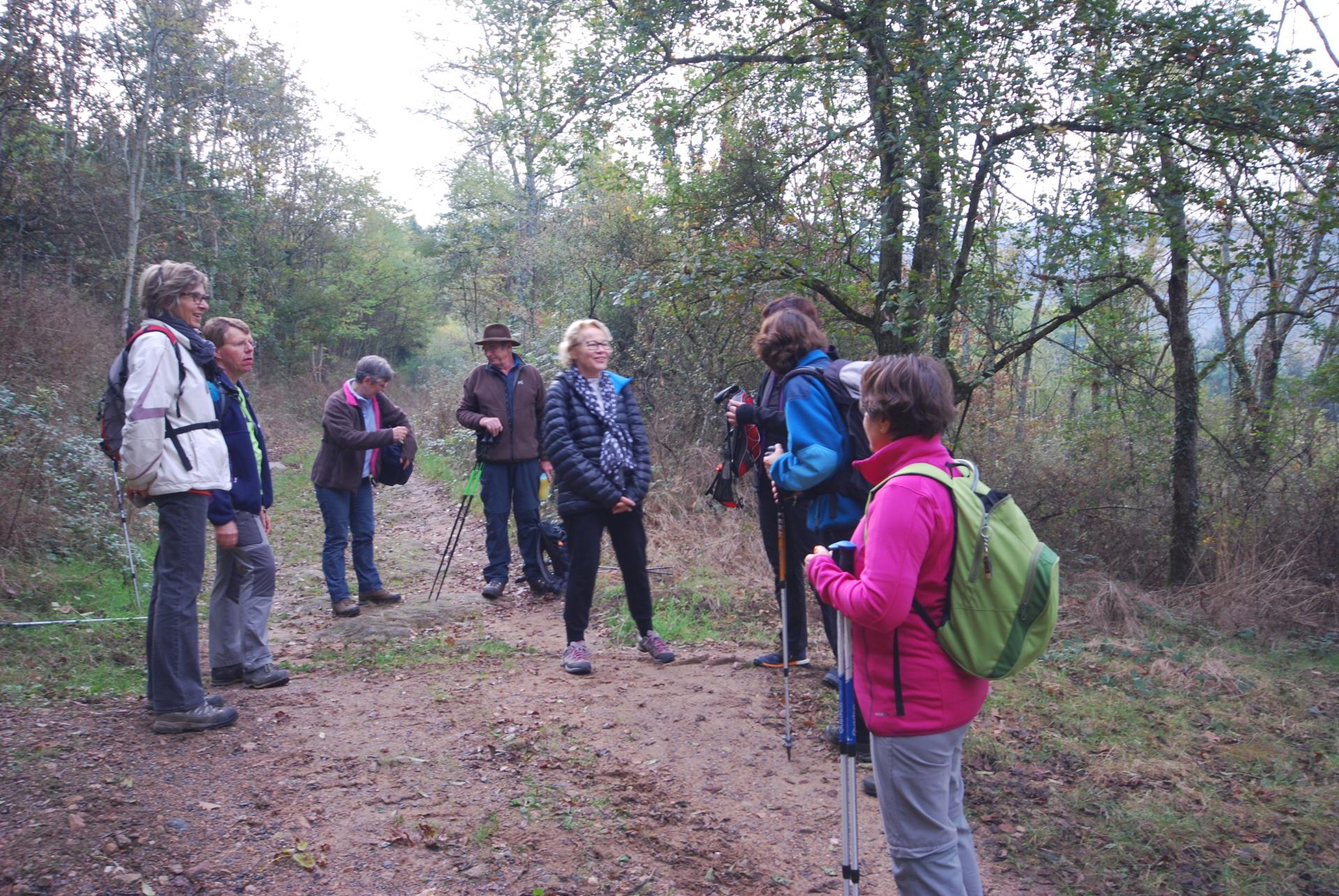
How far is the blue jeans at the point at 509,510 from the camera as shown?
283 inches

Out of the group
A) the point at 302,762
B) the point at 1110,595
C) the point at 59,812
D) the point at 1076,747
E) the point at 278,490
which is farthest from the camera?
the point at 278,490

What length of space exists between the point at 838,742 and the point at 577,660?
173 cm

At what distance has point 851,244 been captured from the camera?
8.99 metres

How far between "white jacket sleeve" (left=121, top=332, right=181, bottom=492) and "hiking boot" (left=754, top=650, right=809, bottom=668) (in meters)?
3.50

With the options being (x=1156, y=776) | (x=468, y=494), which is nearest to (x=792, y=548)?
(x=1156, y=776)

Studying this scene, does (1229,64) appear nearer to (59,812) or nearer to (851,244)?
(851,244)

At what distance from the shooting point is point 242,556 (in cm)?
486

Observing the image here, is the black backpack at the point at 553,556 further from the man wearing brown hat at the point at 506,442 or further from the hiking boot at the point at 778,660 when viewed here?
the hiking boot at the point at 778,660

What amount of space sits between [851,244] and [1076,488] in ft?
13.0

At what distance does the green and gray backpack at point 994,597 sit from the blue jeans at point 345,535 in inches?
221

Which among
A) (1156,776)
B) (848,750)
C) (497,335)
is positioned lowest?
(1156,776)

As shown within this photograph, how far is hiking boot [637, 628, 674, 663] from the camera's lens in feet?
18.0

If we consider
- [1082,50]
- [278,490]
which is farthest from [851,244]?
[278,490]

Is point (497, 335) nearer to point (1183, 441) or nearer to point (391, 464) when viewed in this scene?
point (391, 464)
